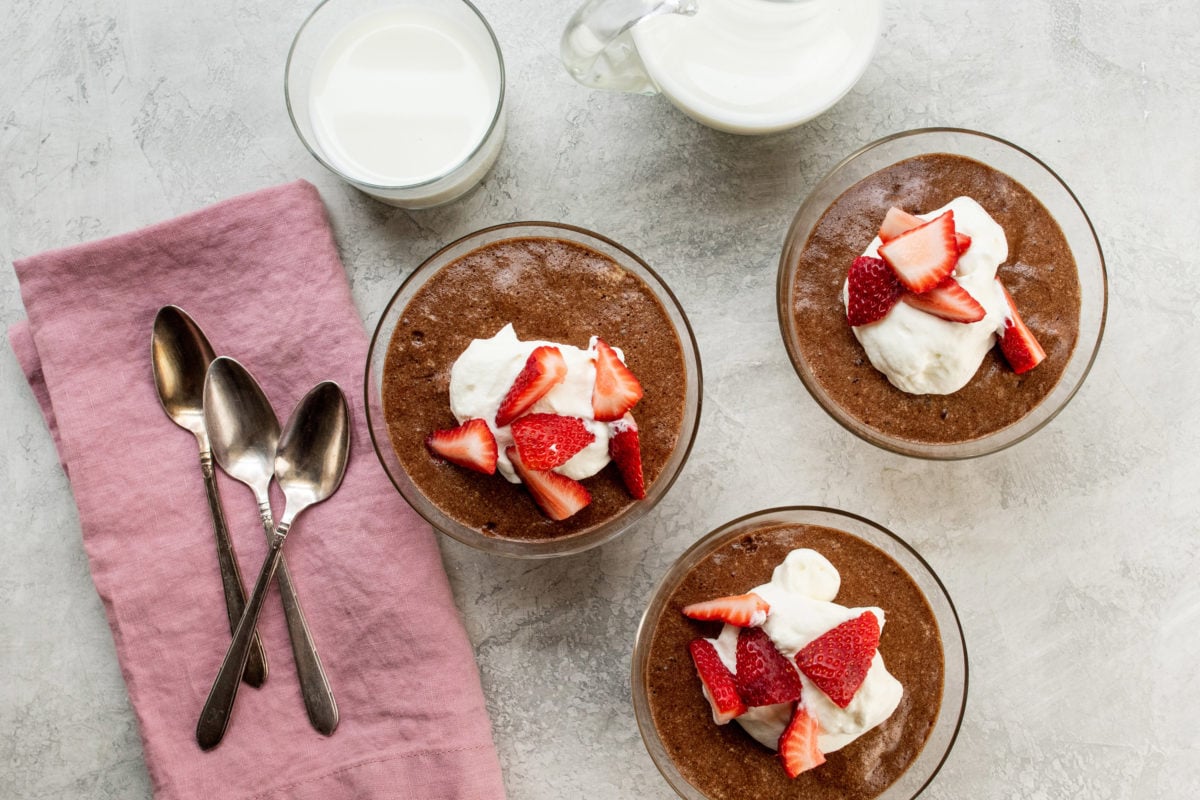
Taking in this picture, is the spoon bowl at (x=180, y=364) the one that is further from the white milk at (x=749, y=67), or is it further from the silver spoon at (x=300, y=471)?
the white milk at (x=749, y=67)

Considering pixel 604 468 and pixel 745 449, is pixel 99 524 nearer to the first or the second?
pixel 604 468

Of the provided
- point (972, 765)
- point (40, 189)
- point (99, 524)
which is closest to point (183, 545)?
point (99, 524)

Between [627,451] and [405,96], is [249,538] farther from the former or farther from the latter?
[405,96]

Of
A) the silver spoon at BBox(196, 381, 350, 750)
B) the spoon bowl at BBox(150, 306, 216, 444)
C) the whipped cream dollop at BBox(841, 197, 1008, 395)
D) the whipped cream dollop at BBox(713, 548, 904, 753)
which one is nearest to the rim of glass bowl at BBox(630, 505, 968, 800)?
the whipped cream dollop at BBox(713, 548, 904, 753)

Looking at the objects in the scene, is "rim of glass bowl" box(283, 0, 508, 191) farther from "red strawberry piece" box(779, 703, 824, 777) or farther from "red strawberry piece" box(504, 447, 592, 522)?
"red strawberry piece" box(779, 703, 824, 777)

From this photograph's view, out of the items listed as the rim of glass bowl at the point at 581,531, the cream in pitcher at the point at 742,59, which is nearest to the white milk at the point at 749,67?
the cream in pitcher at the point at 742,59

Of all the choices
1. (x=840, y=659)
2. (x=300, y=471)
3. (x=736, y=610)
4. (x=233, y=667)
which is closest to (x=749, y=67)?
(x=736, y=610)
